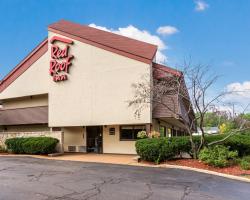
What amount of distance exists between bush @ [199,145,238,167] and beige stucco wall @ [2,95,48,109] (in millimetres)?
15809

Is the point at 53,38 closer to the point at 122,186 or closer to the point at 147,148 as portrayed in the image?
the point at 147,148

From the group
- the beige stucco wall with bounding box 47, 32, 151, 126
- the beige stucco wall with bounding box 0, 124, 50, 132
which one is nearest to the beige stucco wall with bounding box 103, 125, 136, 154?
the beige stucco wall with bounding box 47, 32, 151, 126

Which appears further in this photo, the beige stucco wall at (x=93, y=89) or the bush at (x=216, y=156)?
the beige stucco wall at (x=93, y=89)

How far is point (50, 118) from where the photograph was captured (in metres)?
23.9

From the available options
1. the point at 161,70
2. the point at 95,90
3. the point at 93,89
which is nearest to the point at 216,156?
the point at 161,70

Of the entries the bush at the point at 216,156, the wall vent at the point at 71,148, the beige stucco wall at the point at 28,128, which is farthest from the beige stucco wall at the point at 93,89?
the bush at the point at 216,156

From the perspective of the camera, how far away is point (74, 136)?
973 inches

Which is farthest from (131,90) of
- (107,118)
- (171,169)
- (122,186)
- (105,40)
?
(122,186)

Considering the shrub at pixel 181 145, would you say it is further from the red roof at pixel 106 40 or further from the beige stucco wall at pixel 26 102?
the beige stucco wall at pixel 26 102

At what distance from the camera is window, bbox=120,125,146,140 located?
2189 cm

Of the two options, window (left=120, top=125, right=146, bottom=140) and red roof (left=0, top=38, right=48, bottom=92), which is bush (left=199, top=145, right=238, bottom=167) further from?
red roof (left=0, top=38, right=48, bottom=92)

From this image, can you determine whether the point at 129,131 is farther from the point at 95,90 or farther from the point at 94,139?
the point at 95,90

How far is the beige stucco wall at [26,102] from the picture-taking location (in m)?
26.7

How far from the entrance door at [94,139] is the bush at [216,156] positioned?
10.1 m
